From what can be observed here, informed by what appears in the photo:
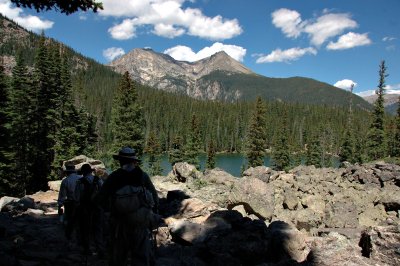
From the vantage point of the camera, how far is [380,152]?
53.5 metres

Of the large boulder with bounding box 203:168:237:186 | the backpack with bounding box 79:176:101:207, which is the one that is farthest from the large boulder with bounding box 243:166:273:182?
the backpack with bounding box 79:176:101:207

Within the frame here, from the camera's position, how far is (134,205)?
5840 mm

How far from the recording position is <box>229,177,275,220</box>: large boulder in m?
20.1

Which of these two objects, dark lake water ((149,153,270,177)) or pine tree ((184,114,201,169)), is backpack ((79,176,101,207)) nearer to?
pine tree ((184,114,201,169))

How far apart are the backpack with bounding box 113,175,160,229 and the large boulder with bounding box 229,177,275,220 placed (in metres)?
14.6

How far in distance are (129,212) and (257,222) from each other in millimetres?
5900

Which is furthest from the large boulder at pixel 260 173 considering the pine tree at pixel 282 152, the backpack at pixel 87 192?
the pine tree at pixel 282 152

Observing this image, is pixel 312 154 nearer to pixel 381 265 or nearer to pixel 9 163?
pixel 9 163

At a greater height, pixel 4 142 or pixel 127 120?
pixel 127 120

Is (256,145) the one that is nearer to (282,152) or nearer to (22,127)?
(282,152)

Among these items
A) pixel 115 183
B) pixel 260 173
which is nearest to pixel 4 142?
pixel 260 173

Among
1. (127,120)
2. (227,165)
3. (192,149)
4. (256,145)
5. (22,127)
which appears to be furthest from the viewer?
(227,165)

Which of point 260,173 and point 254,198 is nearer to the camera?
point 254,198

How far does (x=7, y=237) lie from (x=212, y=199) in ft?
48.9
